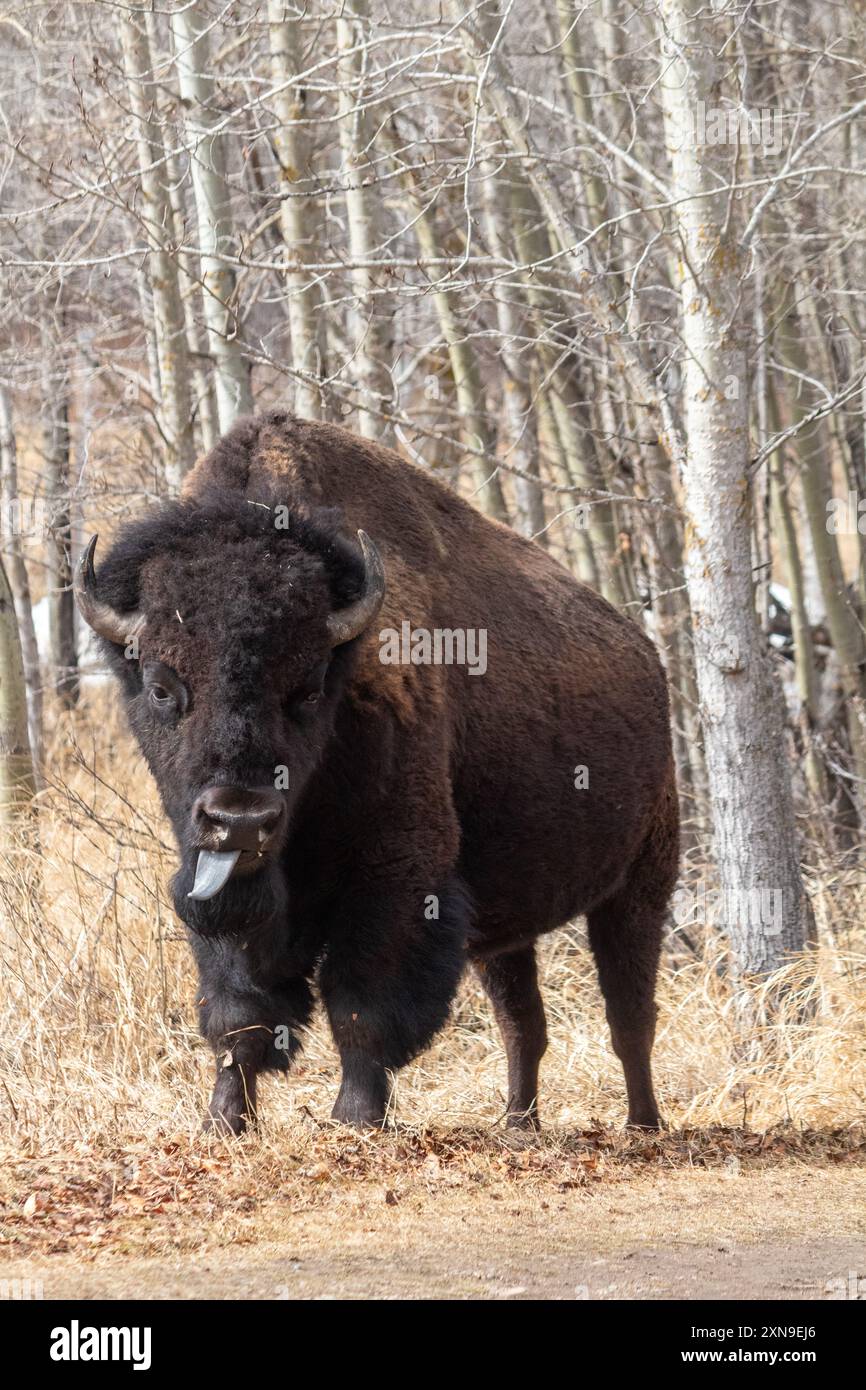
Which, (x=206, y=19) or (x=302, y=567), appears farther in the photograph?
(x=206, y=19)

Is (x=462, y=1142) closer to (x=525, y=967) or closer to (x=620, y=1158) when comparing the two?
(x=620, y=1158)

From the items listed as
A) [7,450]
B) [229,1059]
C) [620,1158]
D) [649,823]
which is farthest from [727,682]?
[7,450]

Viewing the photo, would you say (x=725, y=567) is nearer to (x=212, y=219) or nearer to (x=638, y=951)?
(x=638, y=951)

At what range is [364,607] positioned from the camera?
566 cm

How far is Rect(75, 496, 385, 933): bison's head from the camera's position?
5.14m

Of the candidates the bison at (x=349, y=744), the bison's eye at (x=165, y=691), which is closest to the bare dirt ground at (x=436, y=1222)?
the bison at (x=349, y=744)

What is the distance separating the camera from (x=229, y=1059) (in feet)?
19.4

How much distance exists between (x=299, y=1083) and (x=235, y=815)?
3.25 m

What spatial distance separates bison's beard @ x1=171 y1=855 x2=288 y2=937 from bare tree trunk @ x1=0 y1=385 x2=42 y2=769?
6942mm

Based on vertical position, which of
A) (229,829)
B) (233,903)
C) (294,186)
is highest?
(294,186)

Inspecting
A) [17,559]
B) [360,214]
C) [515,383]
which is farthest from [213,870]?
[17,559]

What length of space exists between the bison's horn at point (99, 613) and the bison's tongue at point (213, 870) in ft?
3.01

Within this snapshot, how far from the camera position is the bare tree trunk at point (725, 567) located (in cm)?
809
